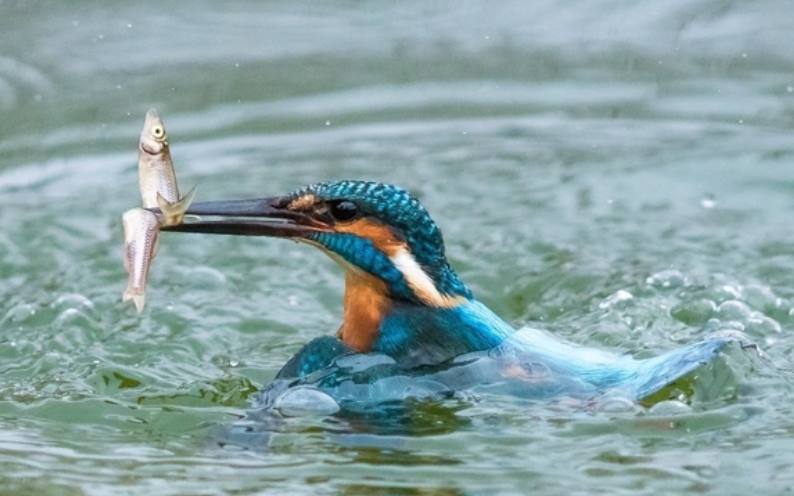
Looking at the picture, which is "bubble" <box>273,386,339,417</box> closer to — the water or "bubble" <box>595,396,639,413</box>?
the water

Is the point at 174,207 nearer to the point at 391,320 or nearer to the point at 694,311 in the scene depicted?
the point at 391,320

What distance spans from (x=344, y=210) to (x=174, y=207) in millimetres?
559

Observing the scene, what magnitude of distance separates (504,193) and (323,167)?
96cm

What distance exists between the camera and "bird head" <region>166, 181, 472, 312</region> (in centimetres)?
607

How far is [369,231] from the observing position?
19.9 ft

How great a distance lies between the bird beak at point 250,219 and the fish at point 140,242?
2.3 inches

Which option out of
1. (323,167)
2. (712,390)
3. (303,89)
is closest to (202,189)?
(323,167)

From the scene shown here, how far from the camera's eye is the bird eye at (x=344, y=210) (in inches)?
240

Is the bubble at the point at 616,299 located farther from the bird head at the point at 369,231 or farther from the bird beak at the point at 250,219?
the bird beak at the point at 250,219

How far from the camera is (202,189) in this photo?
9.12 metres

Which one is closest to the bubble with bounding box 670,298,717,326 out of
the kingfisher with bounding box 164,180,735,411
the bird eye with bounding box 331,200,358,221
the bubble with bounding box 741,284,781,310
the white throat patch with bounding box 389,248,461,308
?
the bubble with bounding box 741,284,781,310

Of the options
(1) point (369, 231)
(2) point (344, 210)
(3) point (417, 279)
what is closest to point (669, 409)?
(3) point (417, 279)

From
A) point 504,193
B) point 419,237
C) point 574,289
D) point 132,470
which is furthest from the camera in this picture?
point 504,193

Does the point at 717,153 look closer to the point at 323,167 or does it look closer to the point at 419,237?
the point at 323,167
